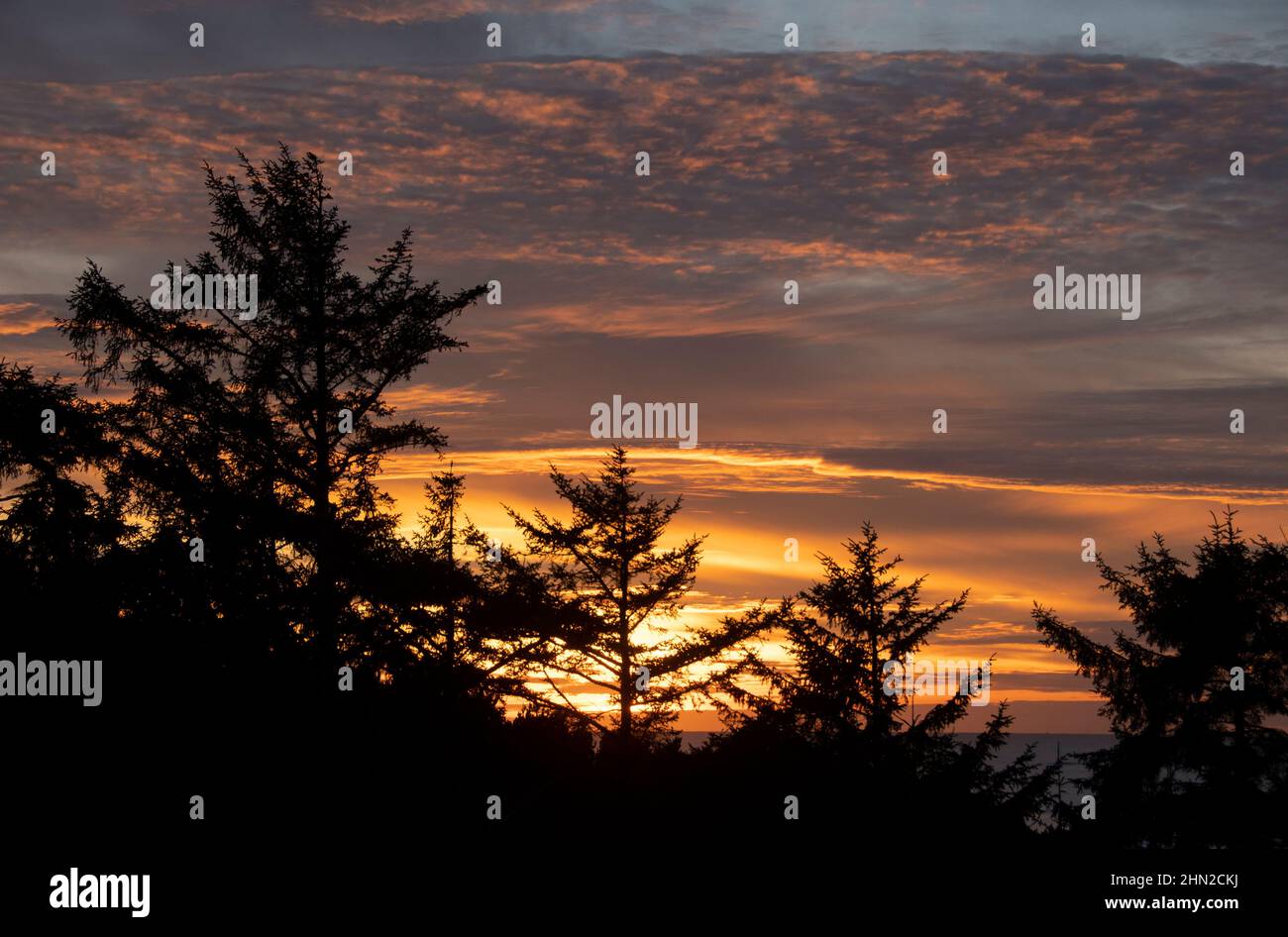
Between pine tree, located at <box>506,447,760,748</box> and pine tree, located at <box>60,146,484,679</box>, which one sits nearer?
pine tree, located at <box>60,146,484,679</box>

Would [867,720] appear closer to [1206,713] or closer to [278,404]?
[1206,713]

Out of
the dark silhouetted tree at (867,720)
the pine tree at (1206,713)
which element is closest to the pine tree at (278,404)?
the dark silhouetted tree at (867,720)

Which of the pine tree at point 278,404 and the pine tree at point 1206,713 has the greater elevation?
the pine tree at point 278,404

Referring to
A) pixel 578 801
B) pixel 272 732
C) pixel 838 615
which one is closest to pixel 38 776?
→ pixel 272 732

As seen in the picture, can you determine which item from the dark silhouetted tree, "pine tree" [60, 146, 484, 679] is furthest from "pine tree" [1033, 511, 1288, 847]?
"pine tree" [60, 146, 484, 679]

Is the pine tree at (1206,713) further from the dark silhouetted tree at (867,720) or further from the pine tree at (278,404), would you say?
the pine tree at (278,404)

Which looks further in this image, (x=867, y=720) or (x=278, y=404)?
(x=867, y=720)

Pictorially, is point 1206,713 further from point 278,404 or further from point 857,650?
point 278,404

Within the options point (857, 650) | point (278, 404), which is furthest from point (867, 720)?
point (278, 404)

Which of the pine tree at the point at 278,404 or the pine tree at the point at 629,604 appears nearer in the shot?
the pine tree at the point at 278,404

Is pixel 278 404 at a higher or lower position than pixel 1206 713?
higher

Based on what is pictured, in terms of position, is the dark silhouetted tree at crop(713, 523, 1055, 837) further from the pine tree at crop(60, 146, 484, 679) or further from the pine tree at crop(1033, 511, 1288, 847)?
the pine tree at crop(60, 146, 484, 679)
